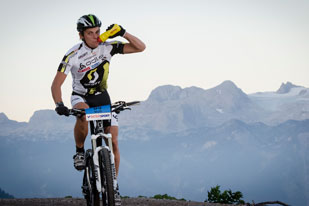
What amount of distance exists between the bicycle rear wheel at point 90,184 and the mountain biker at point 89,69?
23 cm

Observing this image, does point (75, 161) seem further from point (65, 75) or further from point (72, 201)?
point (72, 201)

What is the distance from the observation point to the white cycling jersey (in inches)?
246

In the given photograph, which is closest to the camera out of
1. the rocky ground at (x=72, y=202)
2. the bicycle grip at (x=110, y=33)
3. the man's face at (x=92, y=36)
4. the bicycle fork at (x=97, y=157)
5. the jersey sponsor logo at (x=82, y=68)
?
→ the bicycle fork at (x=97, y=157)

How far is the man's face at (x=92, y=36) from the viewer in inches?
240

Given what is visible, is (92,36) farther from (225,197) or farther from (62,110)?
(225,197)

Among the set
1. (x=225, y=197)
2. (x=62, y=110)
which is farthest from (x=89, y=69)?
(x=225, y=197)

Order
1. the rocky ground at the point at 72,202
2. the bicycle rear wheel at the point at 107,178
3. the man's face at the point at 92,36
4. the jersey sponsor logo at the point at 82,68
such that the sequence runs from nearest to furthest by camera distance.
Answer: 1. the bicycle rear wheel at the point at 107,178
2. the man's face at the point at 92,36
3. the jersey sponsor logo at the point at 82,68
4. the rocky ground at the point at 72,202

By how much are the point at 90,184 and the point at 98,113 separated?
1.27 metres

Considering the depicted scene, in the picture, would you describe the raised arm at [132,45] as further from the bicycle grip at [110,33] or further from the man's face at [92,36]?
the man's face at [92,36]

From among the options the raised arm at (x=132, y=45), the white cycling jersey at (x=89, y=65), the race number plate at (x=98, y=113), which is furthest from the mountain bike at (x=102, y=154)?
the raised arm at (x=132, y=45)

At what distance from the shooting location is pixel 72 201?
12.2 m

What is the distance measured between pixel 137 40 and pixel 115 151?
180 cm

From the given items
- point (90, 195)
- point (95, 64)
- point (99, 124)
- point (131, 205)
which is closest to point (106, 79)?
point (95, 64)

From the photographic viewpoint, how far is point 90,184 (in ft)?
Result: 19.9
